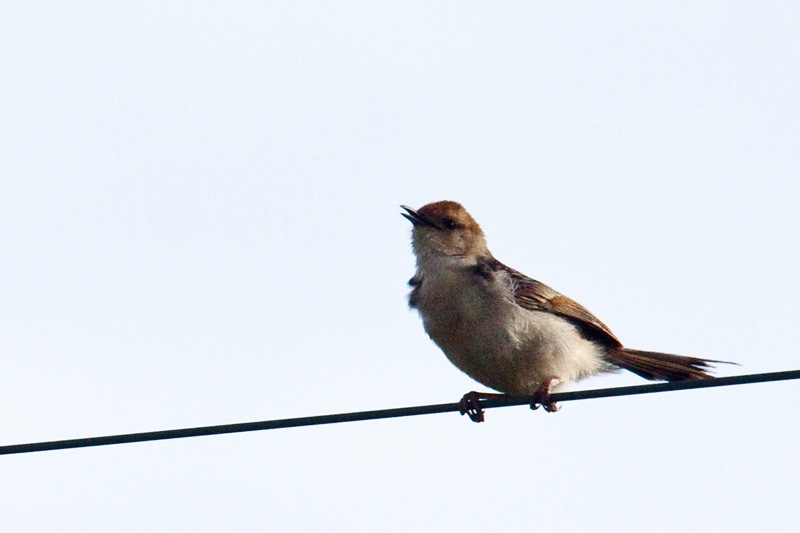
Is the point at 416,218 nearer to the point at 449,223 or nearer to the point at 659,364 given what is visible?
the point at 449,223

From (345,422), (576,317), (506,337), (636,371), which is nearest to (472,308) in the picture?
(506,337)

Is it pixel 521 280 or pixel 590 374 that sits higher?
pixel 521 280

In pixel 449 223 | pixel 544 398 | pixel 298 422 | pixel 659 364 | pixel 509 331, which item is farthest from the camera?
pixel 449 223

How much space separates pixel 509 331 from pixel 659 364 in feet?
5.16

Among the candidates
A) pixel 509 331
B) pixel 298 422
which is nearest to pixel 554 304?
pixel 509 331

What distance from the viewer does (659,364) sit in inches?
382

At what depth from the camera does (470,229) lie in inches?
429

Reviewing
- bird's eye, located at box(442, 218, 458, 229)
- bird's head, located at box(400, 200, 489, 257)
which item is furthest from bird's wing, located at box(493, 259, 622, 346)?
bird's eye, located at box(442, 218, 458, 229)

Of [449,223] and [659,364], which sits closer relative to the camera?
[659,364]

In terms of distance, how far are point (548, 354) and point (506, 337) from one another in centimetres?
45

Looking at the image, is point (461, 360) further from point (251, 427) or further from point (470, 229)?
point (251, 427)

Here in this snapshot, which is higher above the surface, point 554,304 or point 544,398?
point 554,304

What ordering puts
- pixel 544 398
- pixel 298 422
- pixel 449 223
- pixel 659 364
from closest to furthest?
pixel 298 422
pixel 544 398
pixel 659 364
pixel 449 223

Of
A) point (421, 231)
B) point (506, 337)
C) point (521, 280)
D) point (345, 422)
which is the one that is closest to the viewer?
point (345, 422)
